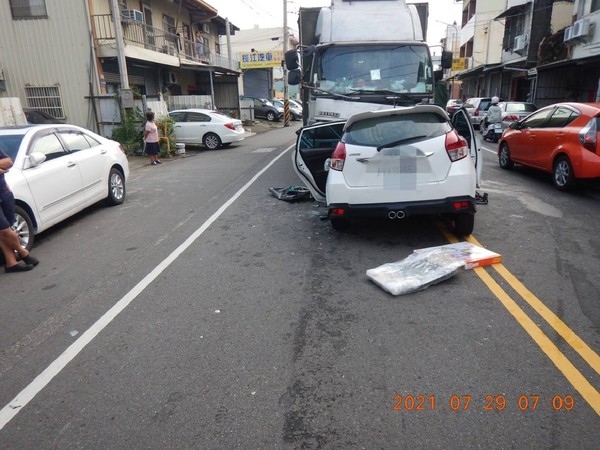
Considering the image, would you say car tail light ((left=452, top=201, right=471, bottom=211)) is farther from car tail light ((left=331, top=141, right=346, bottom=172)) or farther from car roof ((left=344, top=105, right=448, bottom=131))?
car tail light ((left=331, top=141, right=346, bottom=172))

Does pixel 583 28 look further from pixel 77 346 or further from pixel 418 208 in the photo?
pixel 77 346

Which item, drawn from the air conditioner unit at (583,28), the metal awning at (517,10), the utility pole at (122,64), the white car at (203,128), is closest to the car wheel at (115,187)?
the utility pole at (122,64)

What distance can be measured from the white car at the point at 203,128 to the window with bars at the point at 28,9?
19.0ft

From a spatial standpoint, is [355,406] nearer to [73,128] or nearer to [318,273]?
[318,273]

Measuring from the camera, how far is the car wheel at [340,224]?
21.2 feet

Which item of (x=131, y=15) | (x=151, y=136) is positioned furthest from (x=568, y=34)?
(x=131, y=15)

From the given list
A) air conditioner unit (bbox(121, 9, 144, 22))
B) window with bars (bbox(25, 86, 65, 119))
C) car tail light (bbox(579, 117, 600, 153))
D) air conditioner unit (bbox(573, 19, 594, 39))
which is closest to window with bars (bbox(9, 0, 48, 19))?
window with bars (bbox(25, 86, 65, 119))

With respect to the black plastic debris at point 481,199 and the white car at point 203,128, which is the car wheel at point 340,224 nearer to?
the black plastic debris at point 481,199

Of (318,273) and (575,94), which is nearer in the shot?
(318,273)

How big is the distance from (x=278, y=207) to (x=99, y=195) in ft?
10.3

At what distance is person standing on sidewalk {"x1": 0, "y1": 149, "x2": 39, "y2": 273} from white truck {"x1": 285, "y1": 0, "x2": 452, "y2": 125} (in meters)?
5.17

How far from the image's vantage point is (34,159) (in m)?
6.38

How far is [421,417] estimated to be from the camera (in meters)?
2.85

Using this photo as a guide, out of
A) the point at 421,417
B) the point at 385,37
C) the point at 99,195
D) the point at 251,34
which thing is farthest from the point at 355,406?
the point at 251,34
